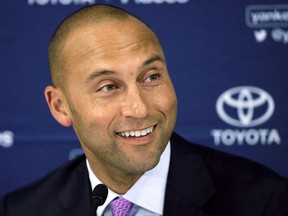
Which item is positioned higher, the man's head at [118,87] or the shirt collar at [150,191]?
the man's head at [118,87]

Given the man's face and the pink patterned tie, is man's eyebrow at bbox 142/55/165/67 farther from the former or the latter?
the pink patterned tie

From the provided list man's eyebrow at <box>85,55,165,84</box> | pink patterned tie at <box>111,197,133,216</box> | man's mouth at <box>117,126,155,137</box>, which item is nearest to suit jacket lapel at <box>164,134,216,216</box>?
pink patterned tie at <box>111,197,133,216</box>

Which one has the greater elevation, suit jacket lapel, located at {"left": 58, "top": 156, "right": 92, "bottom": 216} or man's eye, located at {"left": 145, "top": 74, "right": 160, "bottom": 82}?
man's eye, located at {"left": 145, "top": 74, "right": 160, "bottom": 82}

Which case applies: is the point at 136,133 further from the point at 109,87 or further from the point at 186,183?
the point at 186,183

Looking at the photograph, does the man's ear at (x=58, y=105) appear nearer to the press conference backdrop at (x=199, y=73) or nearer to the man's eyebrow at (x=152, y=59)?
the man's eyebrow at (x=152, y=59)

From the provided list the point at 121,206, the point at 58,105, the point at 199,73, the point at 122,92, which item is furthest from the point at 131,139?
the point at 199,73

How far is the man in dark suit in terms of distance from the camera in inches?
67.2

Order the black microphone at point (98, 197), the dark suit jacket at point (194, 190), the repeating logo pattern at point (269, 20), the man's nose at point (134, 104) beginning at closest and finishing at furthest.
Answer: the black microphone at point (98, 197)
the man's nose at point (134, 104)
the dark suit jacket at point (194, 190)
the repeating logo pattern at point (269, 20)

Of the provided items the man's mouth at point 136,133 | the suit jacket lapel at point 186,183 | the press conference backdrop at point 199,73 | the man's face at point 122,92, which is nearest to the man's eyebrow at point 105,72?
the man's face at point 122,92

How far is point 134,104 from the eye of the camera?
5.44ft

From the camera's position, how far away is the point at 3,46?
7.88ft

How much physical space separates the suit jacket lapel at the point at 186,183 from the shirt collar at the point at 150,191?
0.08 feet

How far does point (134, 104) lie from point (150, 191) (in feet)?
1.08

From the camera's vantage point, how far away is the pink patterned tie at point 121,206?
1.82 meters
